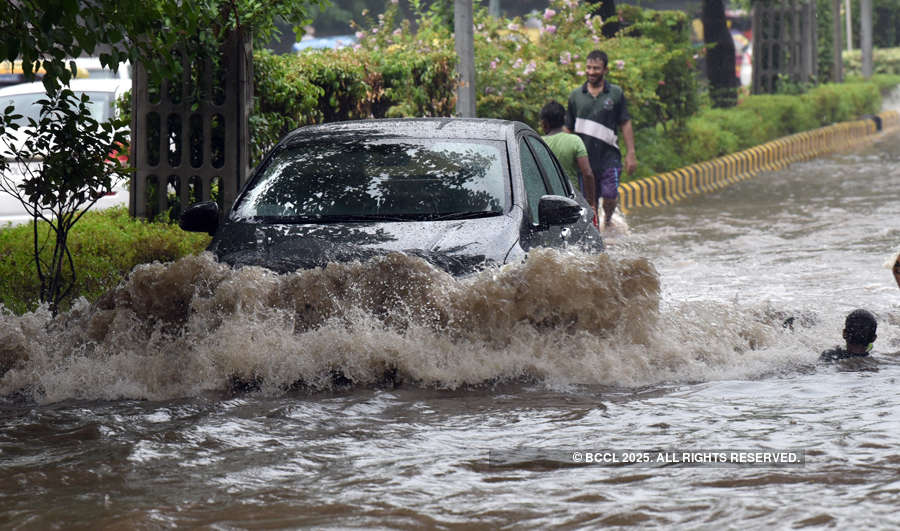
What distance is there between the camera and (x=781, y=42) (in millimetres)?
30312

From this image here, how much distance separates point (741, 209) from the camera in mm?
17000

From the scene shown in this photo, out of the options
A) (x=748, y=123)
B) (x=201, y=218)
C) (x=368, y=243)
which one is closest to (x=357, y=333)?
(x=368, y=243)

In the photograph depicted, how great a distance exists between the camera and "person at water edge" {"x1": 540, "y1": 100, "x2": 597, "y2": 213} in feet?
38.0

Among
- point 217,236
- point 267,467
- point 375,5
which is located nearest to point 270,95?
point 217,236

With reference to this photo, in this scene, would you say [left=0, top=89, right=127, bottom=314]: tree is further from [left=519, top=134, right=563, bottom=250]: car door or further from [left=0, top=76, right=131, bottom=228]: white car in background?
[left=0, top=76, right=131, bottom=228]: white car in background

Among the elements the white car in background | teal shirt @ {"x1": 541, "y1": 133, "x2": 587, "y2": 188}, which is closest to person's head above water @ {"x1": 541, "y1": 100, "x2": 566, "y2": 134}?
teal shirt @ {"x1": 541, "y1": 133, "x2": 587, "y2": 188}

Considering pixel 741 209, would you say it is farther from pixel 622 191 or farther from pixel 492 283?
pixel 492 283

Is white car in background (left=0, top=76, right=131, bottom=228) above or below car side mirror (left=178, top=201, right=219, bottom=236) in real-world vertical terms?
above

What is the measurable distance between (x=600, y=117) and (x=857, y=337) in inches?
240

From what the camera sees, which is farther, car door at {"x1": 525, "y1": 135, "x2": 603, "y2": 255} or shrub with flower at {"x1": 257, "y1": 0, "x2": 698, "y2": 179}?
shrub with flower at {"x1": 257, "y1": 0, "x2": 698, "y2": 179}

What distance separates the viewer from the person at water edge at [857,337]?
744 cm

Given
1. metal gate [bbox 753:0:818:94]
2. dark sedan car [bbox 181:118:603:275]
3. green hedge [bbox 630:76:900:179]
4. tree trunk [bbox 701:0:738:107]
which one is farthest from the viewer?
metal gate [bbox 753:0:818:94]

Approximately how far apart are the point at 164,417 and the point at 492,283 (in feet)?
5.53

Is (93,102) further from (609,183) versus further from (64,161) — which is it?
(64,161)
